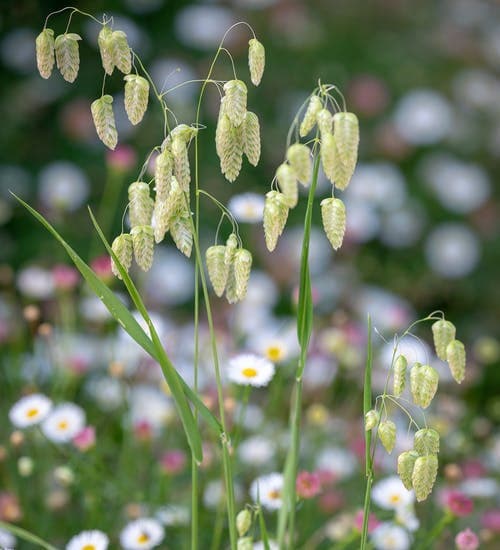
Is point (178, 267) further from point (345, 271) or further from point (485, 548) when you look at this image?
point (485, 548)

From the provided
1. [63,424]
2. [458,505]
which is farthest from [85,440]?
[458,505]

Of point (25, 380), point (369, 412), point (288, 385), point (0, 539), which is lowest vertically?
point (288, 385)

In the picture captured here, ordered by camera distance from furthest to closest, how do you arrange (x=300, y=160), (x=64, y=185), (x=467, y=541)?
(x=64, y=185) < (x=467, y=541) < (x=300, y=160)

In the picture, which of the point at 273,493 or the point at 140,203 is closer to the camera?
the point at 140,203

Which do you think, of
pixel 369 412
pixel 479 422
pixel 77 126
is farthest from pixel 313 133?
pixel 369 412

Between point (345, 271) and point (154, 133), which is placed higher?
point (154, 133)

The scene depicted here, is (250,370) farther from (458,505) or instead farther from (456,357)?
(456,357)

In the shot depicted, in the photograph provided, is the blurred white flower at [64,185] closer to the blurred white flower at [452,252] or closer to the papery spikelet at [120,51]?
the blurred white flower at [452,252]

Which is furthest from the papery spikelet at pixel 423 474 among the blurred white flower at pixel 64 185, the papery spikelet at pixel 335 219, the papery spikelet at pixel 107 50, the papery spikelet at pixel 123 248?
the blurred white flower at pixel 64 185
